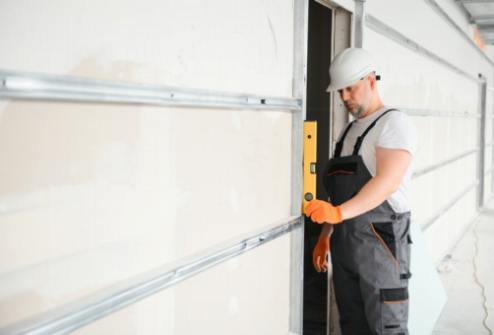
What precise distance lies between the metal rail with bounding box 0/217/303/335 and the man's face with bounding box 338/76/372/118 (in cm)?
80

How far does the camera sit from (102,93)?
1.34 metres

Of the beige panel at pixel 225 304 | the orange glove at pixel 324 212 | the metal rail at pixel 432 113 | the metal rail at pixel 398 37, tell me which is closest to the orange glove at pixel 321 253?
the beige panel at pixel 225 304

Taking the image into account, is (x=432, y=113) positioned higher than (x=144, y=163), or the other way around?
(x=432, y=113)

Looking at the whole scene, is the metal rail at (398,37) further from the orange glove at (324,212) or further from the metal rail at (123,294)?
the metal rail at (123,294)

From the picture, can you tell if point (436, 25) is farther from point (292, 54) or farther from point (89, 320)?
point (89, 320)

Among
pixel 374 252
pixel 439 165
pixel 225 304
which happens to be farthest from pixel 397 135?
pixel 439 165

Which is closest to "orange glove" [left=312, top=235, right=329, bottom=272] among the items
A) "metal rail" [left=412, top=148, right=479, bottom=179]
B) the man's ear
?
the man's ear

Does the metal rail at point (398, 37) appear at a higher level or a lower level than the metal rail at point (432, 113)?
higher

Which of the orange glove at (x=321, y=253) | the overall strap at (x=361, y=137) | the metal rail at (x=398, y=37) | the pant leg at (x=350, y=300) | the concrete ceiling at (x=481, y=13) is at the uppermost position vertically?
the concrete ceiling at (x=481, y=13)

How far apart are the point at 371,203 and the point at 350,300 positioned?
1.87ft

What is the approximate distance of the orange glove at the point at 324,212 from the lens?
2.30 metres

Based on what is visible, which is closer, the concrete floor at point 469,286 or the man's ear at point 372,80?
the man's ear at point 372,80

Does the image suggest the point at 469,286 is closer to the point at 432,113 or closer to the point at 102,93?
the point at 432,113

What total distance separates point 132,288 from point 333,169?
1.32 metres
